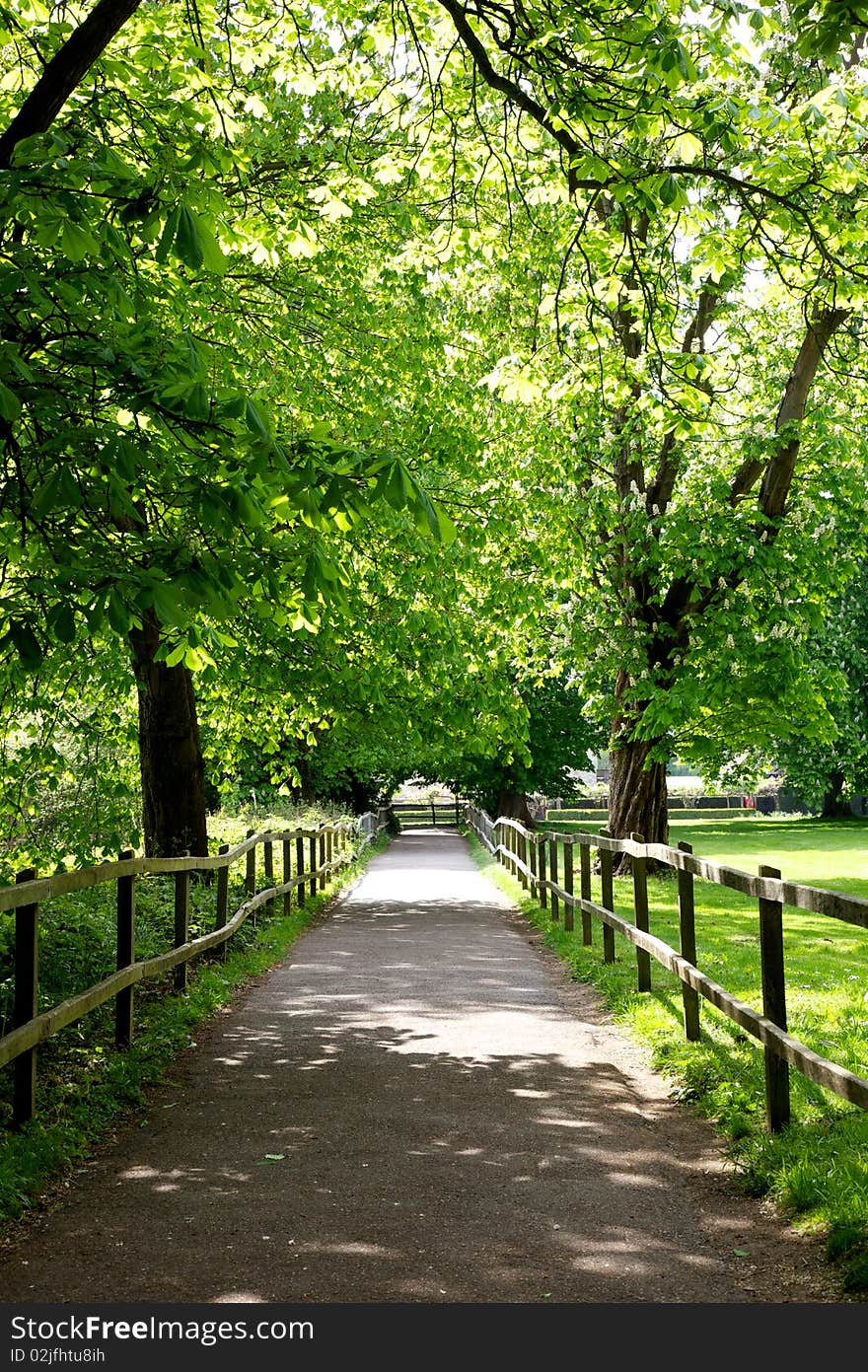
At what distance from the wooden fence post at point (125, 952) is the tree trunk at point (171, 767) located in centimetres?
418

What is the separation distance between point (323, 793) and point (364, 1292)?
3983cm

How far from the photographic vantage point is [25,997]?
5.93 m

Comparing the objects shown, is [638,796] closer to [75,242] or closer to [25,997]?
[25,997]

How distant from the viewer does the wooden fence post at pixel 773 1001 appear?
566 cm

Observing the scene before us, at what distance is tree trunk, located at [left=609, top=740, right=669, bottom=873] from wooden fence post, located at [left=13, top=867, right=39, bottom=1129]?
14.5 m

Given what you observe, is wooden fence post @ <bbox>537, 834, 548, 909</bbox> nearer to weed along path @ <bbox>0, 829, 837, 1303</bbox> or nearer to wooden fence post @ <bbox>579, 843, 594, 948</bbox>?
wooden fence post @ <bbox>579, 843, 594, 948</bbox>

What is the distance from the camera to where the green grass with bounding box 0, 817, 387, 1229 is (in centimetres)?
565

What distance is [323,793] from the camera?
4366 cm

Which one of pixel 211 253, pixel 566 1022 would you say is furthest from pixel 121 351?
pixel 566 1022

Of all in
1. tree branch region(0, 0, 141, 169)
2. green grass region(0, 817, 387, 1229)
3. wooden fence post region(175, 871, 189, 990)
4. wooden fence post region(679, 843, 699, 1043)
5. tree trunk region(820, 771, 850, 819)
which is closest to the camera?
green grass region(0, 817, 387, 1229)

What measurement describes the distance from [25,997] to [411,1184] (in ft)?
7.09

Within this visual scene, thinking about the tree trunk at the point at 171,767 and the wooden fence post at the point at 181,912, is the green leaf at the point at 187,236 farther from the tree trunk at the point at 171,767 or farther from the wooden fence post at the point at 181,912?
the tree trunk at the point at 171,767

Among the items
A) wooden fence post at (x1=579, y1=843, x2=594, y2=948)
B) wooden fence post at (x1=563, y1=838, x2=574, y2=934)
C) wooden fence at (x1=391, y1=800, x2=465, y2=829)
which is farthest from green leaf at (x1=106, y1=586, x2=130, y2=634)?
wooden fence at (x1=391, y1=800, x2=465, y2=829)

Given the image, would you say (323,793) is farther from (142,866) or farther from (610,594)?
(142,866)
